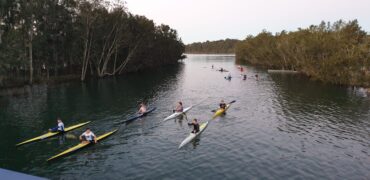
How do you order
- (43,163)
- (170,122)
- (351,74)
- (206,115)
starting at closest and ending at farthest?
(43,163)
(170,122)
(206,115)
(351,74)

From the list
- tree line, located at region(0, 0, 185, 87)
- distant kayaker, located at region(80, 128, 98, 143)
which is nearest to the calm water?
distant kayaker, located at region(80, 128, 98, 143)

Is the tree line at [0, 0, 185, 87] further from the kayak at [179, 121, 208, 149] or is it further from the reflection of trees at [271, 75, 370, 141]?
the reflection of trees at [271, 75, 370, 141]

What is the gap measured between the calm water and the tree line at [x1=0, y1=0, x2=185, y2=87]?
13055 millimetres

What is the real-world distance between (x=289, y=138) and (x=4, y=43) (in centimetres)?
5867

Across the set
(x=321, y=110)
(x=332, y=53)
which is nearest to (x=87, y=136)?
(x=321, y=110)

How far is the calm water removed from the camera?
27297mm

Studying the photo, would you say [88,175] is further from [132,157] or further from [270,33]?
[270,33]

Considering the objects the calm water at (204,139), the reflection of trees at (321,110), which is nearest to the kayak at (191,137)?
the calm water at (204,139)

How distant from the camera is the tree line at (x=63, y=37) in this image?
227 ft

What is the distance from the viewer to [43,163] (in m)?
28.6

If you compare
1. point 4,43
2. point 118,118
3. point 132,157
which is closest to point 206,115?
point 118,118

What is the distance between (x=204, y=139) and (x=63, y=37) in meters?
63.8

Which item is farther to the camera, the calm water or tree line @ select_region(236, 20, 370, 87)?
tree line @ select_region(236, 20, 370, 87)

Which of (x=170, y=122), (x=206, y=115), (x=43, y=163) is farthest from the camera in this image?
(x=206, y=115)
